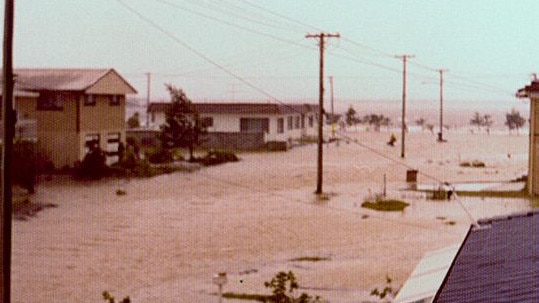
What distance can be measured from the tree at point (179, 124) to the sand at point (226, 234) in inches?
239

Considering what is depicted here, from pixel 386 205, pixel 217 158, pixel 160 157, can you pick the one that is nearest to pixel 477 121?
pixel 217 158

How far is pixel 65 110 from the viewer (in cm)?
3384

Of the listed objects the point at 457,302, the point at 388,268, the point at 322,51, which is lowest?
the point at 388,268

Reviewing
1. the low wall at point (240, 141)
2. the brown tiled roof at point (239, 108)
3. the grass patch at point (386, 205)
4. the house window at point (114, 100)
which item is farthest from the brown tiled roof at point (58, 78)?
the brown tiled roof at point (239, 108)

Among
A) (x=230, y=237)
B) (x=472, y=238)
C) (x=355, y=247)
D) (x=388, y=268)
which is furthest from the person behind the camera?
(x=230, y=237)

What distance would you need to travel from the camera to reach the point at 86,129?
34406mm

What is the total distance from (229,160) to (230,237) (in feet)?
76.4

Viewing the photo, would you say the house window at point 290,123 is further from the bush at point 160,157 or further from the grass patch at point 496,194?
the grass patch at point 496,194

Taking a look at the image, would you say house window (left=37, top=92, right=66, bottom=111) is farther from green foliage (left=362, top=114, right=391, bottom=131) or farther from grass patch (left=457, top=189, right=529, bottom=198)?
green foliage (left=362, top=114, right=391, bottom=131)

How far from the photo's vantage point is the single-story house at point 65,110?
110ft

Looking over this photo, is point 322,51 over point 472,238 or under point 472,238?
over

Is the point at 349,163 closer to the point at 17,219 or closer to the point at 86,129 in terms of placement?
the point at 86,129

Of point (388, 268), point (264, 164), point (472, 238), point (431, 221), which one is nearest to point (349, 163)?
point (264, 164)

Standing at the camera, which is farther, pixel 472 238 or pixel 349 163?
pixel 349 163
